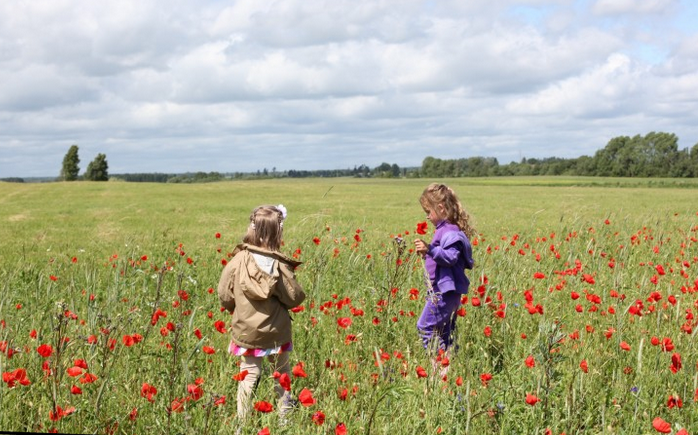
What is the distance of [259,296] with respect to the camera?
3.55 m

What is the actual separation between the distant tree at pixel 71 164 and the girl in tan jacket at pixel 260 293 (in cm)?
8874

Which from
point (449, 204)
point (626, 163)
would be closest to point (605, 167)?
point (626, 163)

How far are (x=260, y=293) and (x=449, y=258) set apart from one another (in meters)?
1.40

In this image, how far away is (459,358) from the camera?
11.2 ft

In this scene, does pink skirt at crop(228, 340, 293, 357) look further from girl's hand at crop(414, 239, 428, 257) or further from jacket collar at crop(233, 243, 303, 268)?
girl's hand at crop(414, 239, 428, 257)

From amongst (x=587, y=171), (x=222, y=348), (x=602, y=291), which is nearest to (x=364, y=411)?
(x=222, y=348)

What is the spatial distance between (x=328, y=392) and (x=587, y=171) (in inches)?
4120

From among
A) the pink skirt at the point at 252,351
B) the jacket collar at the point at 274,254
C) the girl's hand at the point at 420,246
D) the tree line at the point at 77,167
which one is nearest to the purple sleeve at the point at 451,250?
the girl's hand at the point at 420,246

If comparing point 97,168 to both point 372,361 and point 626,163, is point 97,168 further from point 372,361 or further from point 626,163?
point 372,361

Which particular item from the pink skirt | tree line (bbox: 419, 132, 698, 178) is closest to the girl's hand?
the pink skirt

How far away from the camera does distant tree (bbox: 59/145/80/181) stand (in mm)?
84688

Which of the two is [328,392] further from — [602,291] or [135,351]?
[602,291]

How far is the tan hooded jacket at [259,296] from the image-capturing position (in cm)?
358

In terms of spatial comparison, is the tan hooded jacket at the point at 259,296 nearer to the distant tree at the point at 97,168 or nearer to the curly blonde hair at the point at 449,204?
the curly blonde hair at the point at 449,204
